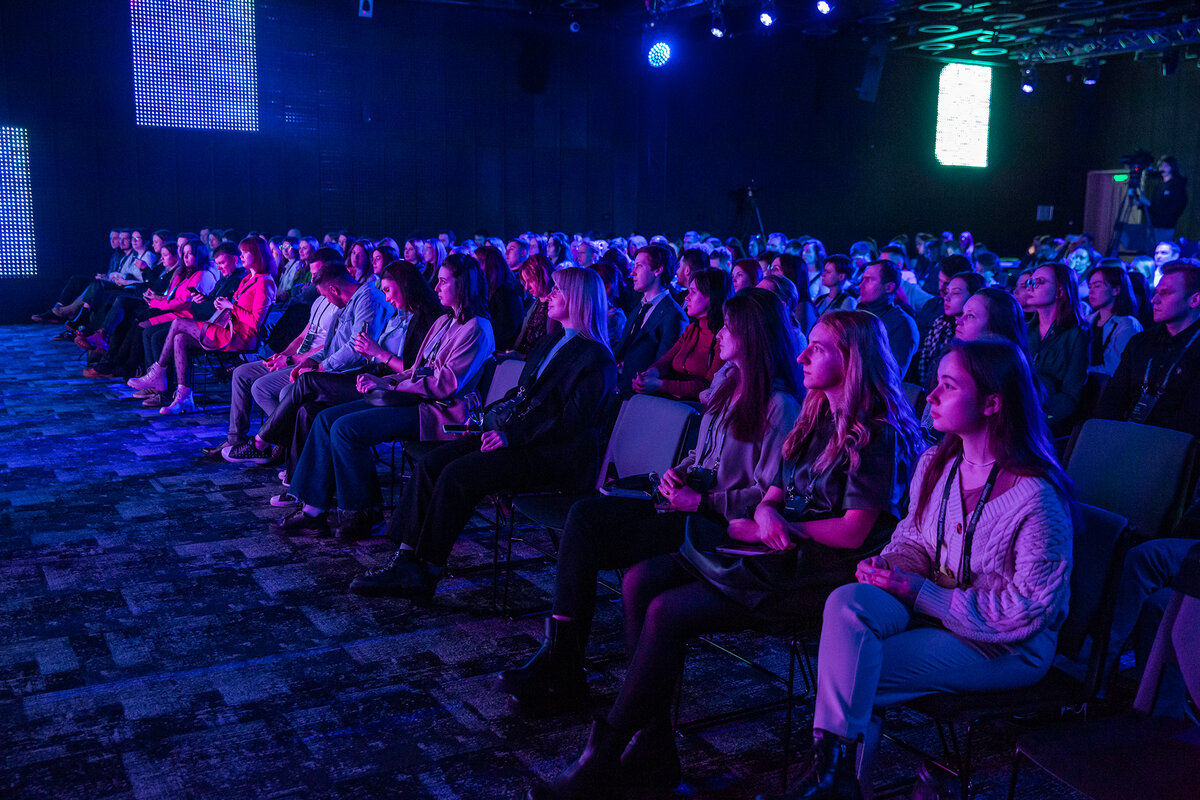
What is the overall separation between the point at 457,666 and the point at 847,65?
690 inches

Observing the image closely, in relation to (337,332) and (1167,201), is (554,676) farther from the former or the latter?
(1167,201)

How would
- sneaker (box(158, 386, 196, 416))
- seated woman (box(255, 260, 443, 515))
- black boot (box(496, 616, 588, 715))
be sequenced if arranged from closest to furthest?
black boot (box(496, 616, 588, 715))
seated woman (box(255, 260, 443, 515))
sneaker (box(158, 386, 196, 416))

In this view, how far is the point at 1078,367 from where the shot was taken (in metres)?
4.66

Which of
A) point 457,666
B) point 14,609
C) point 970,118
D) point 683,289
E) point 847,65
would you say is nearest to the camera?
point 457,666

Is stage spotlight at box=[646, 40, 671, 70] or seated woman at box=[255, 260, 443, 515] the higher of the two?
stage spotlight at box=[646, 40, 671, 70]

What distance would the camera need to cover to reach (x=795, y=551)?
2582 mm

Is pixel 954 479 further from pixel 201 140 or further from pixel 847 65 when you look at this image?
pixel 847 65

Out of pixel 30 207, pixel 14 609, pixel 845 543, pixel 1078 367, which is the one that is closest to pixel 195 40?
pixel 30 207

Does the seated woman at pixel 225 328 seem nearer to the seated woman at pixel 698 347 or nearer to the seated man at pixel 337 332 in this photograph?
the seated man at pixel 337 332

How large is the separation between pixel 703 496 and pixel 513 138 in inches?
583

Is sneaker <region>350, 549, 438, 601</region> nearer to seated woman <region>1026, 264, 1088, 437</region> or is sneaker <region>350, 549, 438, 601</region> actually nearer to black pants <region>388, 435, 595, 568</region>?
black pants <region>388, 435, 595, 568</region>

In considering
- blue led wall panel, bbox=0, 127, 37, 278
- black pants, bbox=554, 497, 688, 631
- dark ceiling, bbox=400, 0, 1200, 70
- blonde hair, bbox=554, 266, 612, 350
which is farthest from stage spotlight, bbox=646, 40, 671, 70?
black pants, bbox=554, 497, 688, 631

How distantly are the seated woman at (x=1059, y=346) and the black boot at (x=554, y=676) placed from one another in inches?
103

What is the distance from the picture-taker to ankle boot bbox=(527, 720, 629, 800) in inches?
97.4
